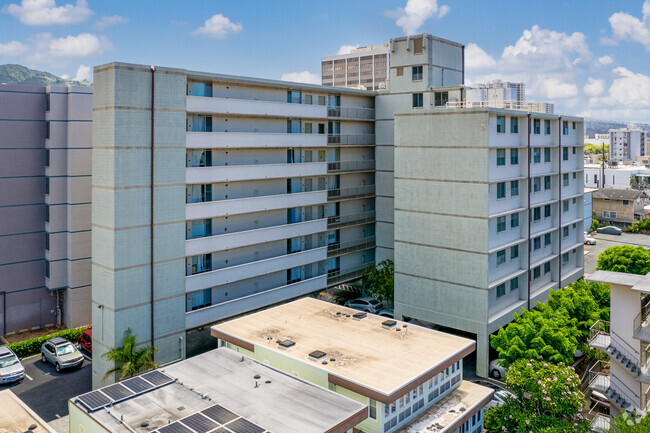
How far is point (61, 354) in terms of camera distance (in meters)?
36.4

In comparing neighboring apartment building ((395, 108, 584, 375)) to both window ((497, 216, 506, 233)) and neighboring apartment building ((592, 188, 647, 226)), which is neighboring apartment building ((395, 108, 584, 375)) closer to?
window ((497, 216, 506, 233))

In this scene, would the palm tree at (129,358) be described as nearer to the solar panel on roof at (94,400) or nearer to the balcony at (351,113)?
the solar panel on roof at (94,400)

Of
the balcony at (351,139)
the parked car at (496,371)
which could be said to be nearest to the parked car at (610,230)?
the balcony at (351,139)

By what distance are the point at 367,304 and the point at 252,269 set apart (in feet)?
39.0

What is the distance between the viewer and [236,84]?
37000mm

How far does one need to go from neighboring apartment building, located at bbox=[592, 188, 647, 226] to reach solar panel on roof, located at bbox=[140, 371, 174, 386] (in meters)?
92.0

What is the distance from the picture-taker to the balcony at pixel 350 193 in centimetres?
4462

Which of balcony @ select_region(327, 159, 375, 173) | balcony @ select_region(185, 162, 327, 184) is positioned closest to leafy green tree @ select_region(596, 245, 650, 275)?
balcony @ select_region(327, 159, 375, 173)

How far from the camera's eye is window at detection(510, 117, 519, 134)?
38.0m

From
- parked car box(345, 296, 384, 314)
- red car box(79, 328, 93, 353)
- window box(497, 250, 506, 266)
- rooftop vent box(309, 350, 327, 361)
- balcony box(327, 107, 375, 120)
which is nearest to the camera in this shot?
rooftop vent box(309, 350, 327, 361)

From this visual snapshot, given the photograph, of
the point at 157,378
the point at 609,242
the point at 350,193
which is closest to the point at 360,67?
the point at 609,242

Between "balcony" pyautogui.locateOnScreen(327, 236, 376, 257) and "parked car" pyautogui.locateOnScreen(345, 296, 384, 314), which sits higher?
"balcony" pyautogui.locateOnScreen(327, 236, 376, 257)

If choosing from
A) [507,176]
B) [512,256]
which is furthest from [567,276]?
[507,176]

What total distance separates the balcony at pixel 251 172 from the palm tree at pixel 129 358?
1049 centimetres
